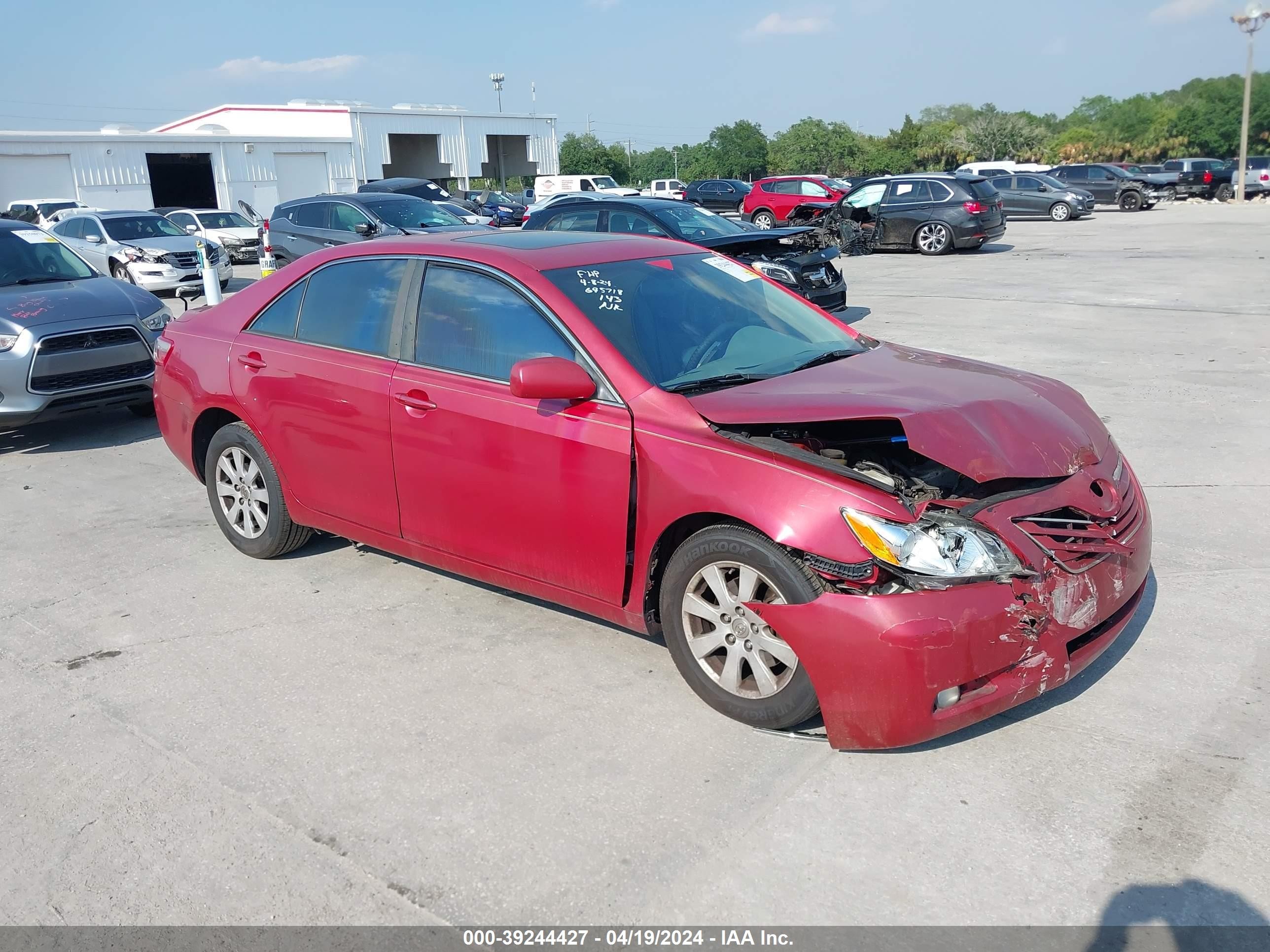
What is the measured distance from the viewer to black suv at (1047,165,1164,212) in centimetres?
3509

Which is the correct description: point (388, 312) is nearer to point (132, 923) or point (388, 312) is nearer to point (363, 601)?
point (363, 601)

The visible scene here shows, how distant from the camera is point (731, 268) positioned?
496 cm

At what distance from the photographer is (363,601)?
16.1 feet

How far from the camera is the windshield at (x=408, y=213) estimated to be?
54.9ft

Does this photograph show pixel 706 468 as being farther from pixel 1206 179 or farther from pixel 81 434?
pixel 1206 179

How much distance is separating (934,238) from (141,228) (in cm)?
1624

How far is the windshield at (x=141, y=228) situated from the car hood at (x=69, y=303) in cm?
1174

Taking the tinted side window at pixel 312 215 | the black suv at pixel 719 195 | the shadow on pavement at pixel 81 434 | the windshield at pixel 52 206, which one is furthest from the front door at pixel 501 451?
the black suv at pixel 719 195

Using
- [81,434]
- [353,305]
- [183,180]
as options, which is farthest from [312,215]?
[183,180]

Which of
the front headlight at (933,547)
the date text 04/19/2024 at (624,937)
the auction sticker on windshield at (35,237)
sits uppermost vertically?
the auction sticker on windshield at (35,237)

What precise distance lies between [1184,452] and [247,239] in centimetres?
2321

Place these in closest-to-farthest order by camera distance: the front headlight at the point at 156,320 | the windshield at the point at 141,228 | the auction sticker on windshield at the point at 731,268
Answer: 1. the auction sticker on windshield at the point at 731,268
2. the front headlight at the point at 156,320
3. the windshield at the point at 141,228

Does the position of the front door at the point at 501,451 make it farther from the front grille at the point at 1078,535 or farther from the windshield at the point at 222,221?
the windshield at the point at 222,221

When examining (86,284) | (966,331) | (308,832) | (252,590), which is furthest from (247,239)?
(308,832)
